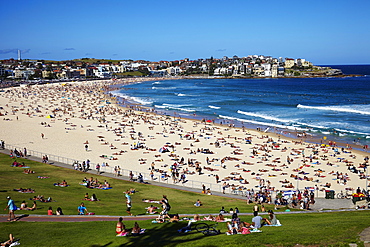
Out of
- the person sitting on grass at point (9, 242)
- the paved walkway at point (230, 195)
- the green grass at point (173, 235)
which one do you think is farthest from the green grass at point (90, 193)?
the person sitting on grass at point (9, 242)

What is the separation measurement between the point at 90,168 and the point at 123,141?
10.9 m

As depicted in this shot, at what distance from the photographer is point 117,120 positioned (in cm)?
4950

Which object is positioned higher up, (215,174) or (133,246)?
(133,246)

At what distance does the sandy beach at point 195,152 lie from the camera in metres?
24.2

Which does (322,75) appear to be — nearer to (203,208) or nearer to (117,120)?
(117,120)

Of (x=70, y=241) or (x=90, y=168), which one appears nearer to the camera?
(x=70, y=241)

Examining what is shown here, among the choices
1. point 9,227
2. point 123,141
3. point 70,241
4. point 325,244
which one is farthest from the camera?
point 123,141

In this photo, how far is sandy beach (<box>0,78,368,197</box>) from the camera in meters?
24.2

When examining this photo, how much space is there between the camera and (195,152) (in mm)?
31688

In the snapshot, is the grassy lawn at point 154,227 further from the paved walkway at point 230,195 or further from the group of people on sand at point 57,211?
the paved walkway at point 230,195

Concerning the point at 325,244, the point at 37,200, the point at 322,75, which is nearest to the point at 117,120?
the point at 37,200

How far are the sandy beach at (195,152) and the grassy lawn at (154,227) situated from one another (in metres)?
6.14

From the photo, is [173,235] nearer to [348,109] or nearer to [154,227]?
[154,227]

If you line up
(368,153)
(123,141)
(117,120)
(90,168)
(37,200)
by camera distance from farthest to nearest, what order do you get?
(117,120) < (123,141) < (368,153) < (90,168) < (37,200)
